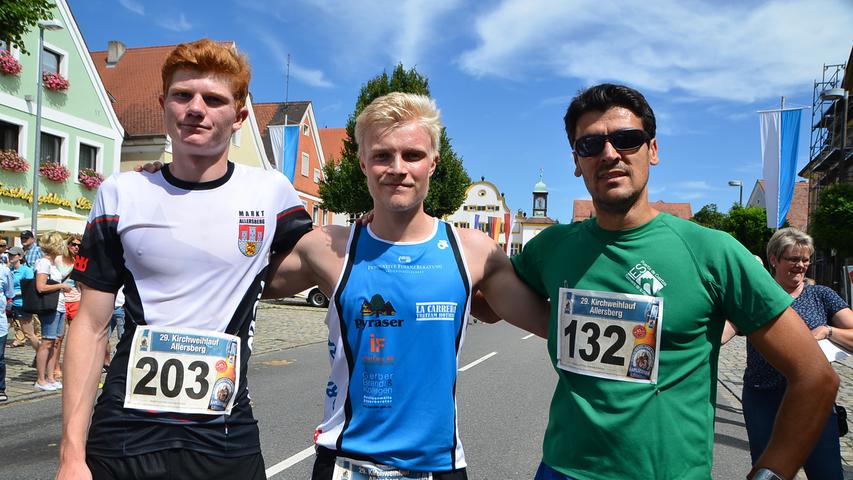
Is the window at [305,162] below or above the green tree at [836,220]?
above

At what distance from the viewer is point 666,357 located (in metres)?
2.14

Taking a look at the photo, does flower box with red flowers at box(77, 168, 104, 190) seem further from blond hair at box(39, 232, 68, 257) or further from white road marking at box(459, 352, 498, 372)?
white road marking at box(459, 352, 498, 372)

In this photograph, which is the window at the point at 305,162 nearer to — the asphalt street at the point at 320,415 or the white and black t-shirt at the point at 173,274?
the asphalt street at the point at 320,415

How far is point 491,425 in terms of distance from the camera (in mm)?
6641

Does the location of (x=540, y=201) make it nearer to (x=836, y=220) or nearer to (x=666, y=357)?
(x=836, y=220)

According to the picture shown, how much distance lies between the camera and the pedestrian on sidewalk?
3.55m

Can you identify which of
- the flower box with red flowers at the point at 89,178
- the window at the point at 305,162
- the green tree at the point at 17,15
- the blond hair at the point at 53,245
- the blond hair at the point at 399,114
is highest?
the window at the point at 305,162

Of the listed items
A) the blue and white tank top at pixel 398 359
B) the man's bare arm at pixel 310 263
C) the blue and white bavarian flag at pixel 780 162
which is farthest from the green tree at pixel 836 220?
the man's bare arm at pixel 310 263

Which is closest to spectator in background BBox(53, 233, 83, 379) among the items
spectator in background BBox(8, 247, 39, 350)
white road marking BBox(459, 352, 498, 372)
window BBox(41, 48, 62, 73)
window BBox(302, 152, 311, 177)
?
spectator in background BBox(8, 247, 39, 350)

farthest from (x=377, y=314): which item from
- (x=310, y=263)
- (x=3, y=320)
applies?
(x=3, y=320)

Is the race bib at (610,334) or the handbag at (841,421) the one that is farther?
the handbag at (841,421)

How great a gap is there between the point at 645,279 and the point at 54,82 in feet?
75.1

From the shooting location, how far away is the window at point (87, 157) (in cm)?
2241

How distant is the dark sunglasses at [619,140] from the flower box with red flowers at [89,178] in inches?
905
